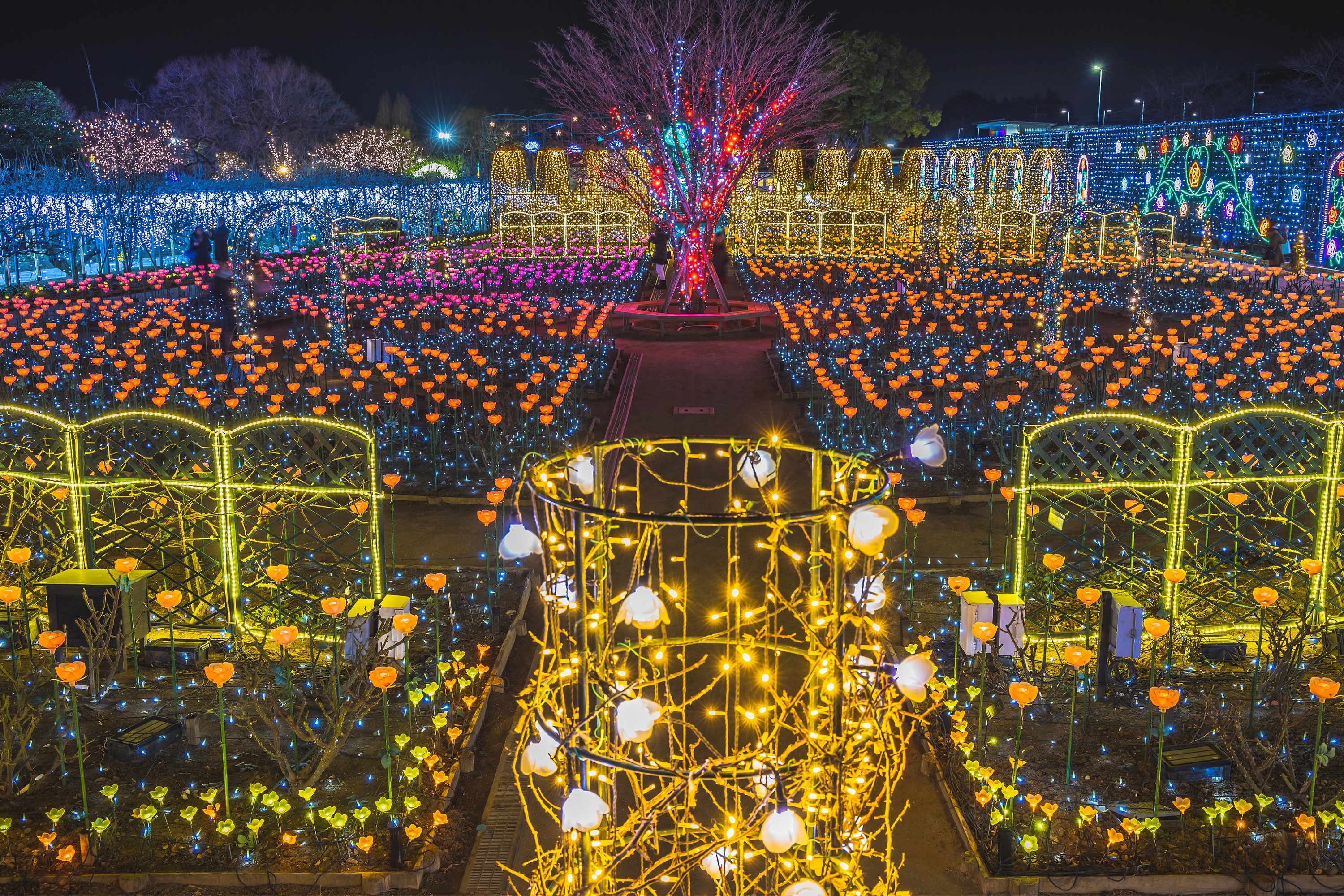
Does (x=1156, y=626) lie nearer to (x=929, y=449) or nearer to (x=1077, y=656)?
(x=1077, y=656)

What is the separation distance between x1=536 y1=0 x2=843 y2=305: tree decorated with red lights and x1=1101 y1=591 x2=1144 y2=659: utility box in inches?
655

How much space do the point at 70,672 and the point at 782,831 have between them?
172 inches

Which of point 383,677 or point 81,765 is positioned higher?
point 383,677

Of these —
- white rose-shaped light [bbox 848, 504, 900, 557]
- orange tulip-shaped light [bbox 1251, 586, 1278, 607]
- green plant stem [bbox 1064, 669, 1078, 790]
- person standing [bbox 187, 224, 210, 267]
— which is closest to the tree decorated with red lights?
person standing [bbox 187, 224, 210, 267]

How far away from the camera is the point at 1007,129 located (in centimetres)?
6375

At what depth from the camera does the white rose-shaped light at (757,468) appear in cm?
449

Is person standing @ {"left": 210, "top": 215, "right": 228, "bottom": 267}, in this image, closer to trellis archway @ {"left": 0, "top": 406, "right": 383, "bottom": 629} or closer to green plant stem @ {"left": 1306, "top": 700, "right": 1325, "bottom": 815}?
trellis archway @ {"left": 0, "top": 406, "right": 383, "bottom": 629}

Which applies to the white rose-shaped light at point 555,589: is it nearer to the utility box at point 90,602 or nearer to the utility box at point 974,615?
the utility box at point 974,615

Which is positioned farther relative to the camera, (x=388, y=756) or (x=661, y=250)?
(x=661, y=250)

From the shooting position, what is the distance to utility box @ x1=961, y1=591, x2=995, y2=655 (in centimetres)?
754

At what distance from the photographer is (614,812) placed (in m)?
4.51

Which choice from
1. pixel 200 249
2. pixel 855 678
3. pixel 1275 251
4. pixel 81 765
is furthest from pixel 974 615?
pixel 200 249

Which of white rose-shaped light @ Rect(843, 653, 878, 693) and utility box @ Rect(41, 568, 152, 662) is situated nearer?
white rose-shaped light @ Rect(843, 653, 878, 693)

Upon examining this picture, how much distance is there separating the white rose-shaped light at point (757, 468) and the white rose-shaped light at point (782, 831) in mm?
1361
